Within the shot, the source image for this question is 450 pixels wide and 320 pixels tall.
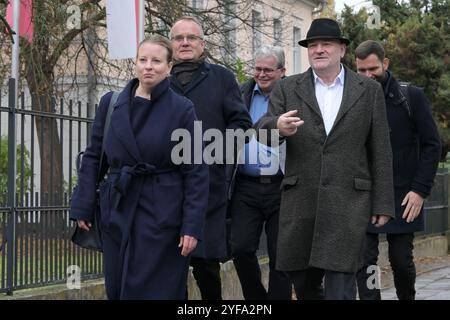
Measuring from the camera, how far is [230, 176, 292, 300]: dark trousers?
25.9 feet

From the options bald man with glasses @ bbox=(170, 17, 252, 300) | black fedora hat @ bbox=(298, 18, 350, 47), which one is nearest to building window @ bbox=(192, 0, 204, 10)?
bald man with glasses @ bbox=(170, 17, 252, 300)

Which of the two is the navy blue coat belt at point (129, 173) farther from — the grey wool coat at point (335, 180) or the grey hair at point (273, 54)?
the grey hair at point (273, 54)

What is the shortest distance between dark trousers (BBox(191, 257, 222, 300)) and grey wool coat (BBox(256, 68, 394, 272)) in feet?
3.11

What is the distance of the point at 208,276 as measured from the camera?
7621 millimetres

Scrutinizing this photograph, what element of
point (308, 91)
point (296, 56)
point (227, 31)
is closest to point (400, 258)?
point (308, 91)

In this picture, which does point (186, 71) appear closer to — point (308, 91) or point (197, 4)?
point (308, 91)

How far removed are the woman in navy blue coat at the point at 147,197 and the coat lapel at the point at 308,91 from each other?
791mm

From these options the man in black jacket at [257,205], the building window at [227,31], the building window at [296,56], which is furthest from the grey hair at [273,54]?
the building window at [296,56]

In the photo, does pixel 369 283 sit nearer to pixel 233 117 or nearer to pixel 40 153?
pixel 233 117

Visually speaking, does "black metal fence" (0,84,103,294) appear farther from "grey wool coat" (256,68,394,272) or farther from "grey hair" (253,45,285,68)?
"grey wool coat" (256,68,394,272)

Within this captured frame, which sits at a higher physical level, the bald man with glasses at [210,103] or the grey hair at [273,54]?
the grey hair at [273,54]

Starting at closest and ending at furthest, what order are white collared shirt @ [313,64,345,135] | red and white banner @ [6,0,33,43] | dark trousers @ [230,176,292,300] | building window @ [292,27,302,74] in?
white collared shirt @ [313,64,345,135]
dark trousers @ [230,176,292,300]
red and white banner @ [6,0,33,43]
building window @ [292,27,302,74]

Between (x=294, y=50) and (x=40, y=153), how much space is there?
30213 millimetres

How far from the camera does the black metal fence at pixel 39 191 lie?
8.05 metres
